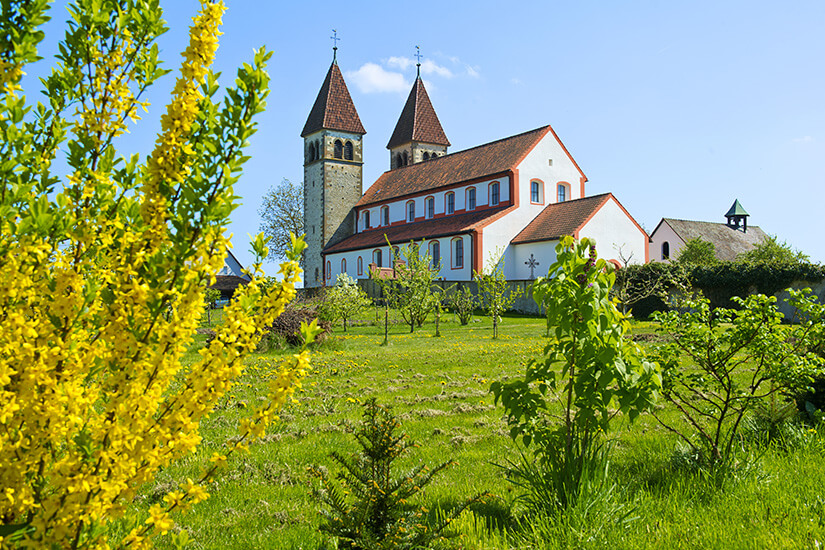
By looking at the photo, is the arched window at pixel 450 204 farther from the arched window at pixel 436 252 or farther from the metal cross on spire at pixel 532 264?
the metal cross on spire at pixel 532 264

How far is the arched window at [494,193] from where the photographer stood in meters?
38.0

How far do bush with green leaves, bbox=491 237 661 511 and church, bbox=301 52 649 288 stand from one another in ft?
71.9

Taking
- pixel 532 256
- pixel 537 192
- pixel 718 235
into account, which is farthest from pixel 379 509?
pixel 718 235

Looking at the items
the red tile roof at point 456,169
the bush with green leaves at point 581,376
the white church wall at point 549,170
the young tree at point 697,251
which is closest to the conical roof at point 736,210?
the young tree at point 697,251

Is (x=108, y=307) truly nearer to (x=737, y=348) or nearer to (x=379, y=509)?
(x=379, y=509)

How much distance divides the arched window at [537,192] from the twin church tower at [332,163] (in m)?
17.6

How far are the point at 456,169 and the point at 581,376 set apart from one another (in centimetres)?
3933

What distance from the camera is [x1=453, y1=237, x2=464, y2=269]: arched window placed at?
120ft

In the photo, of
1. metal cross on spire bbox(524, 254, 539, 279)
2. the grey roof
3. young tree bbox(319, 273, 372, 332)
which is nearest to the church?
metal cross on spire bbox(524, 254, 539, 279)

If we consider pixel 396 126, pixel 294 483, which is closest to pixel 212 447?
pixel 294 483

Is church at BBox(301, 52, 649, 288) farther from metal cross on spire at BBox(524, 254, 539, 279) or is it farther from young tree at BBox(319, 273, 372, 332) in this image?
young tree at BBox(319, 273, 372, 332)

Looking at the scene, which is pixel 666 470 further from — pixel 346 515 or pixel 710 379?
pixel 346 515

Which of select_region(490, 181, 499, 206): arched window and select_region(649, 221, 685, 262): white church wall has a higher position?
select_region(490, 181, 499, 206): arched window

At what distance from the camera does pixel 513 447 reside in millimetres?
5730
